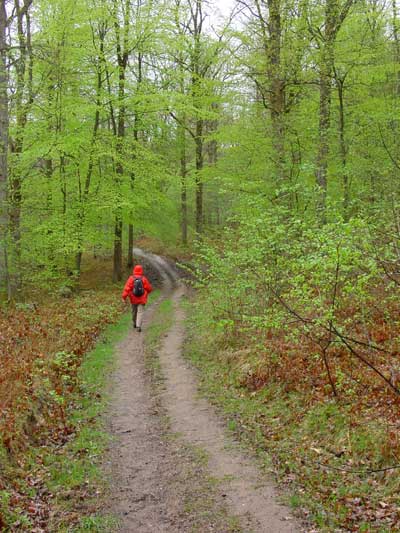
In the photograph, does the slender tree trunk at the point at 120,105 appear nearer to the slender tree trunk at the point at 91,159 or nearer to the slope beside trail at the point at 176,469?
the slender tree trunk at the point at 91,159

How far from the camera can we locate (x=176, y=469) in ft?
22.1

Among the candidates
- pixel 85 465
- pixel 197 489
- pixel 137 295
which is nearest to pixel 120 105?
pixel 137 295

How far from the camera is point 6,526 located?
519 cm

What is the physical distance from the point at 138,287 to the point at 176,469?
8907mm

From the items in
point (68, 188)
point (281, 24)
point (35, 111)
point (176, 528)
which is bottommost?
point (176, 528)

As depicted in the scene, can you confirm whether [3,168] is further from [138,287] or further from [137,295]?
[137,295]

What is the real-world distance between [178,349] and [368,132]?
794cm

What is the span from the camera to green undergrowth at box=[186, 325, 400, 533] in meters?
5.43

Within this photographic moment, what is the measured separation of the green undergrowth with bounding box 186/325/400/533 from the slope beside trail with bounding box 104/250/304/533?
308mm

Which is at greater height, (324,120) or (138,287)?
(324,120)

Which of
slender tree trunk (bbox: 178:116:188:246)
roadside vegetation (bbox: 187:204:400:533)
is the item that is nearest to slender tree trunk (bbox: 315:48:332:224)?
roadside vegetation (bbox: 187:204:400:533)

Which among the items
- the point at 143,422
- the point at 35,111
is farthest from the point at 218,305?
the point at 35,111

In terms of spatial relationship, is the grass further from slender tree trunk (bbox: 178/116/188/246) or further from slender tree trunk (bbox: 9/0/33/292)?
slender tree trunk (bbox: 178/116/188/246)

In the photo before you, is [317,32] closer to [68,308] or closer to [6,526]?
[68,308]
